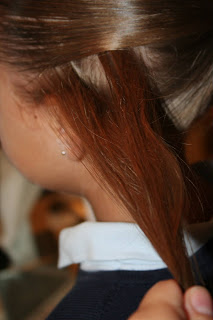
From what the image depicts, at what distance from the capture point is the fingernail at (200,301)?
32cm

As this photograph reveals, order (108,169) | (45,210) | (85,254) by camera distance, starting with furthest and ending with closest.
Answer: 1. (45,210)
2. (85,254)
3. (108,169)

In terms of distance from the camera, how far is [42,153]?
19.2 inches

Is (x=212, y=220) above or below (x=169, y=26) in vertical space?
below

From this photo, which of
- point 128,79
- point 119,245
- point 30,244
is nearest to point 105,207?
point 119,245

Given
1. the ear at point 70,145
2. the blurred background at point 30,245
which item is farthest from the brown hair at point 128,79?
the blurred background at point 30,245

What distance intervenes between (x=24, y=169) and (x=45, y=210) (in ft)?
2.61

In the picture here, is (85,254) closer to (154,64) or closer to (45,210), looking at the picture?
(154,64)

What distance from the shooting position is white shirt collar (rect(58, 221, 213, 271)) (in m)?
0.47

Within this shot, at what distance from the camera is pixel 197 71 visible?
0.48 m

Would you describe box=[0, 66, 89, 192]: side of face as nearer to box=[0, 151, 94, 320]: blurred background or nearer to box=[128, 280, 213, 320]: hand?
box=[128, 280, 213, 320]: hand

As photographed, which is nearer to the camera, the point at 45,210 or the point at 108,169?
the point at 108,169

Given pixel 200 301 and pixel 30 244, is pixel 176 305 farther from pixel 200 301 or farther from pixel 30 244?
pixel 30 244

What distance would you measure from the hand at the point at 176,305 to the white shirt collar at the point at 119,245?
0.12 meters

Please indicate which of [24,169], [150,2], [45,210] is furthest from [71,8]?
[45,210]
